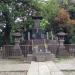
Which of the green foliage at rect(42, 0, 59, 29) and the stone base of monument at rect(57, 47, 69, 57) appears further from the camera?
the green foliage at rect(42, 0, 59, 29)

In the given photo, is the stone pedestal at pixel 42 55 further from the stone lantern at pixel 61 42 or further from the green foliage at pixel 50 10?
the green foliage at pixel 50 10

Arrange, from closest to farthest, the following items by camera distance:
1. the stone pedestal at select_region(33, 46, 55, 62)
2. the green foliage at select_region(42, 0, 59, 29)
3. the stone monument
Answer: the stone pedestal at select_region(33, 46, 55, 62) → the stone monument → the green foliage at select_region(42, 0, 59, 29)

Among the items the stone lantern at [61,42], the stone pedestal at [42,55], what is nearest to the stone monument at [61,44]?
the stone lantern at [61,42]

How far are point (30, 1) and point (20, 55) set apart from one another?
4588mm

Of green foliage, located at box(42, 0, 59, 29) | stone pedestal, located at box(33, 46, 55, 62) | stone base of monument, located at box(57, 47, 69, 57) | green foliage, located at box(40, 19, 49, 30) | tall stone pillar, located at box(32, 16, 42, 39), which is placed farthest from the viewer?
green foliage, located at box(40, 19, 49, 30)

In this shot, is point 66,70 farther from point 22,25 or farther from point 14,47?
point 22,25

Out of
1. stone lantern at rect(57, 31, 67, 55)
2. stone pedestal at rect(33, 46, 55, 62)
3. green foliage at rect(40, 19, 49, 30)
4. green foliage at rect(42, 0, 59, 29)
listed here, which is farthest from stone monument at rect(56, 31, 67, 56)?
stone pedestal at rect(33, 46, 55, 62)

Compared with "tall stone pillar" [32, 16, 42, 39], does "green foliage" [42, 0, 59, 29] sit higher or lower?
higher

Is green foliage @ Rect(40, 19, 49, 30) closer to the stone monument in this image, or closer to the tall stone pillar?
the tall stone pillar

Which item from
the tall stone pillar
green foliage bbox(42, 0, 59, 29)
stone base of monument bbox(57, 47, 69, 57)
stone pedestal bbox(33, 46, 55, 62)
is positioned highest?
green foliage bbox(42, 0, 59, 29)

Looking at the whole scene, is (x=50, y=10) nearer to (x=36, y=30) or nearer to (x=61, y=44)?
(x=36, y=30)

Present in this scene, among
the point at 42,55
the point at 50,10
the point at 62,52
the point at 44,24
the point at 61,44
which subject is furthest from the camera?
the point at 44,24

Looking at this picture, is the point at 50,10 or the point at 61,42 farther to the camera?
the point at 50,10

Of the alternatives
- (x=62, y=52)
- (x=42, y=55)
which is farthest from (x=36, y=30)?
(x=42, y=55)
